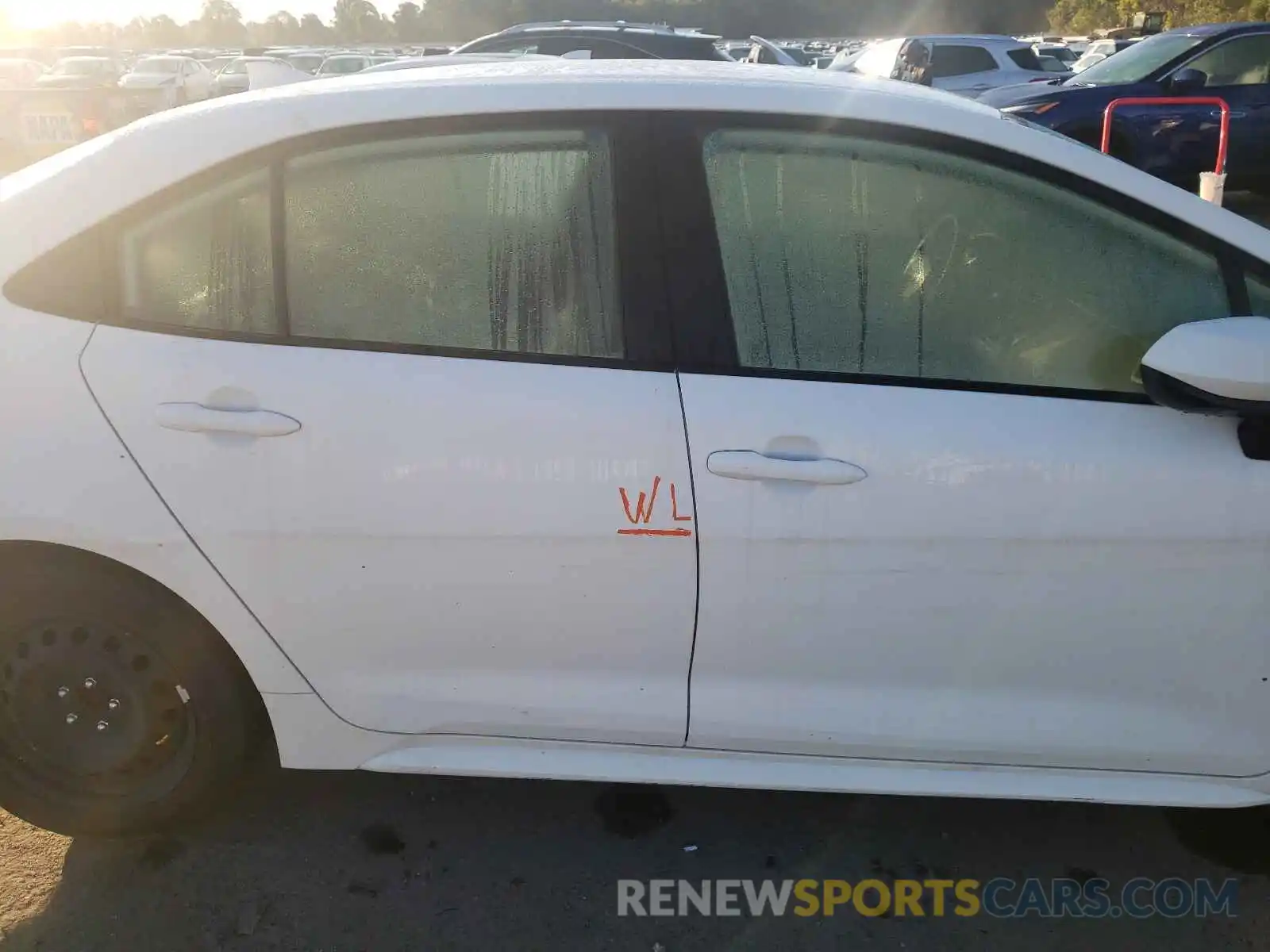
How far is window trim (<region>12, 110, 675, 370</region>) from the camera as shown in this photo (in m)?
2.05

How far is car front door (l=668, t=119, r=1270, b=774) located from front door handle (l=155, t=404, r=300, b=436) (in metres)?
0.79

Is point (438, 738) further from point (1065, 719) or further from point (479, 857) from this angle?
point (1065, 719)

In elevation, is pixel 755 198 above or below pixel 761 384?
above

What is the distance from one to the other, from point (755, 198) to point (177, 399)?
1.22m

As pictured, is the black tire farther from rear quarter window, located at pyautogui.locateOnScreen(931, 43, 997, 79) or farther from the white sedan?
rear quarter window, located at pyautogui.locateOnScreen(931, 43, 997, 79)

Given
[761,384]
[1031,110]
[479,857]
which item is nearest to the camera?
[761,384]

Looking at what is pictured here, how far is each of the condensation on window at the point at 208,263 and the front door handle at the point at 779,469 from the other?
37.2 inches

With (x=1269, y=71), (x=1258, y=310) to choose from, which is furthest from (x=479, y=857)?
(x=1269, y=71)

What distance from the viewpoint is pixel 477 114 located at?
6.84 feet

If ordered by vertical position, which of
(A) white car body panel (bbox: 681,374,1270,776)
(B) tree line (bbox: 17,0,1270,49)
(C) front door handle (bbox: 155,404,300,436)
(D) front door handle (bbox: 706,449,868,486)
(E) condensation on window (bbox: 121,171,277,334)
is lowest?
(A) white car body panel (bbox: 681,374,1270,776)

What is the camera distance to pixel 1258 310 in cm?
203

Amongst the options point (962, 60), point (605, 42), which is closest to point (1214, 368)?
point (605, 42)

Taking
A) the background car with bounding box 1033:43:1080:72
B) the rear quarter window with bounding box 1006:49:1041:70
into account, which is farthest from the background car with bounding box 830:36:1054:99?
the background car with bounding box 1033:43:1080:72

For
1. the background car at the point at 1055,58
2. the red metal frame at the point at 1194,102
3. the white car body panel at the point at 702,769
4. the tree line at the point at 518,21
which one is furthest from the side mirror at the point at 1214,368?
the tree line at the point at 518,21
